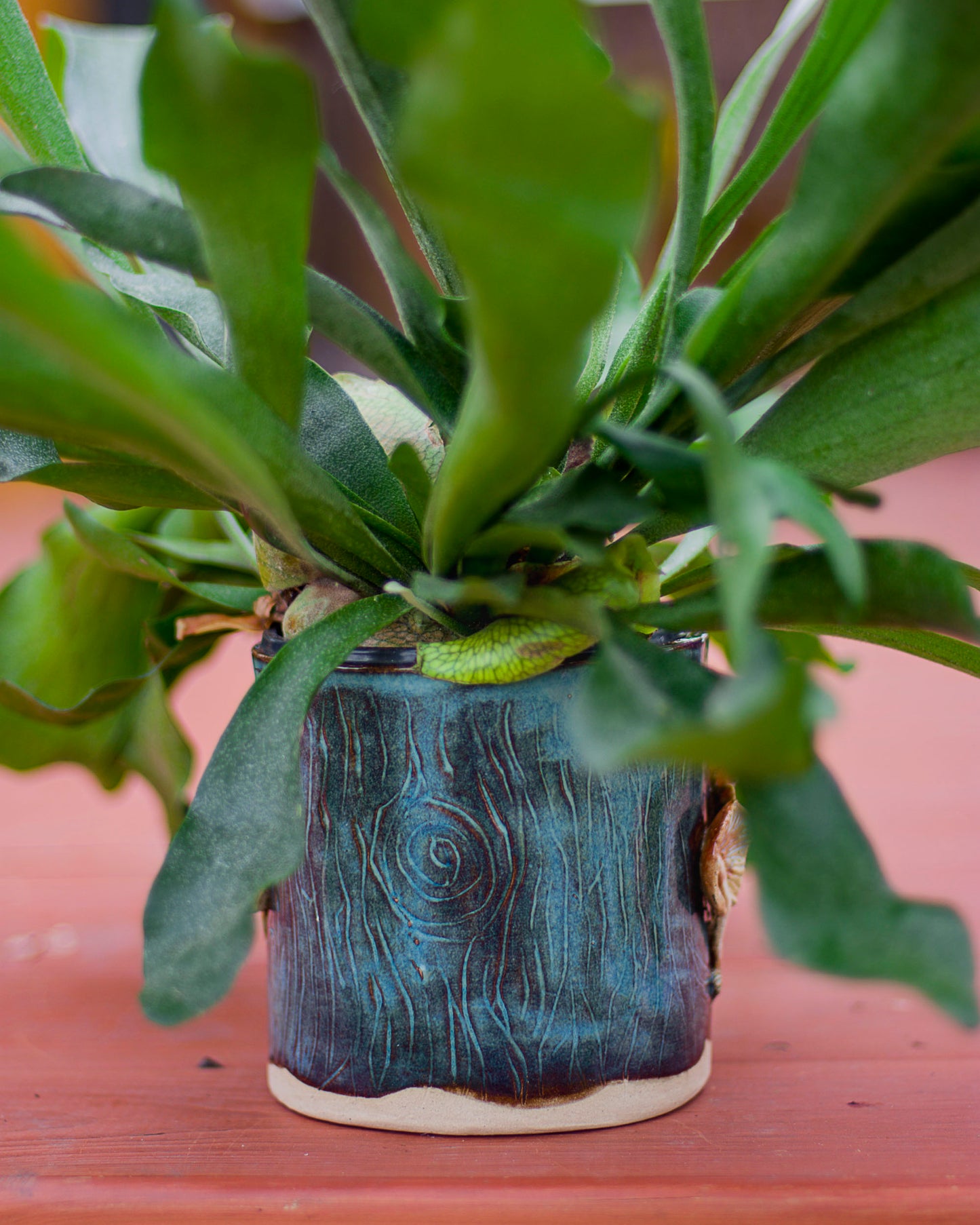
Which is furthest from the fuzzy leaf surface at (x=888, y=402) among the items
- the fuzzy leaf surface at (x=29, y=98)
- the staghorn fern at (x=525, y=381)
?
the fuzzy leaf surface at (x=29, y=98)

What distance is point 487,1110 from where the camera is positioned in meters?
0.31

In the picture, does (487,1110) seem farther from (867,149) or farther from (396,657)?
(867,149)

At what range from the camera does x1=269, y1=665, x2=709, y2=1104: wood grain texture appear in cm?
30

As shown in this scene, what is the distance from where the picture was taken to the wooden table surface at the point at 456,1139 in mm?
276

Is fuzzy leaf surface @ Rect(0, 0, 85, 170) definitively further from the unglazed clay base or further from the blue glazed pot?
the unglazed clay base

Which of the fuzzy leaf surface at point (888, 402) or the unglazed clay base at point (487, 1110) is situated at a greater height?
the fuzzy leaf surface at point (888, 402)

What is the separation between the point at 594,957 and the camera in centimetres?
31

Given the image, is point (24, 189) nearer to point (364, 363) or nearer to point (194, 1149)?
point (364, 363)

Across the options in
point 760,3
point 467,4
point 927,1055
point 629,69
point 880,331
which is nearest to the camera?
point 467,4

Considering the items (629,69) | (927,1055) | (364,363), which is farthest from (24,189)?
(629,69)

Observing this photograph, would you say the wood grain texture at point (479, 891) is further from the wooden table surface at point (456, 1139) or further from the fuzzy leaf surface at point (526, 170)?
the fuzzy leaf surface at point (526, 170)

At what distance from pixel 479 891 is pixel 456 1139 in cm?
7

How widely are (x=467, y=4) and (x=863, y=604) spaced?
5.5 inches

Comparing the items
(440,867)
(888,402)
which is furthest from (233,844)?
(888,402)
